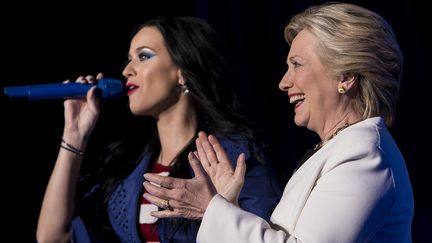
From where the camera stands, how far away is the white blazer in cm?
136

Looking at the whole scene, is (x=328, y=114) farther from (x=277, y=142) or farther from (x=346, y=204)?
(x=277, y=142)

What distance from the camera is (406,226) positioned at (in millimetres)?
1470

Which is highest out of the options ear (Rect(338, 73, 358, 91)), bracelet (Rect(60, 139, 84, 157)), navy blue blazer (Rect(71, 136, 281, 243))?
ear (Rect(338, 73, 358, 91))

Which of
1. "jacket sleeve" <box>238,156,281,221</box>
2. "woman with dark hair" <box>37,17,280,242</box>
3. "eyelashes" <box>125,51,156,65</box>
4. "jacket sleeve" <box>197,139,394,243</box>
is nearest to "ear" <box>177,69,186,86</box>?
"woman with dark hair" <box>37,17,280,242</box>

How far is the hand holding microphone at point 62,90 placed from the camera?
7.50ft

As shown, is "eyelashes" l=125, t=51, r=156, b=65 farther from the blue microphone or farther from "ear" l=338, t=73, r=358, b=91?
"ear" l=338, t=73, r=358, b=91

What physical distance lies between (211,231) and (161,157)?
3.35 feet

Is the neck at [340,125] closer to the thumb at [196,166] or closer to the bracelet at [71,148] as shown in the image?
the thumb at [196,166]

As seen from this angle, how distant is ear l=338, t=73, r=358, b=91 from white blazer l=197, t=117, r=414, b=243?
90 millimetres

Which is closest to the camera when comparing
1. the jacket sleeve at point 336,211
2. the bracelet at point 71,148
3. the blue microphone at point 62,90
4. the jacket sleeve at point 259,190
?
the jacket sleeve at point 336,211

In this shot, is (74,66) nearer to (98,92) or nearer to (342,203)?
(98,92)

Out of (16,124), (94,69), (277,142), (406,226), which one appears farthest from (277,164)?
(406,226)

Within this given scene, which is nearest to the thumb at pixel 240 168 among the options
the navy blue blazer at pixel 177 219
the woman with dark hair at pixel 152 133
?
the navy blue blazer at pixel 177 219

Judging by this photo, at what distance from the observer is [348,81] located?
1.59m
